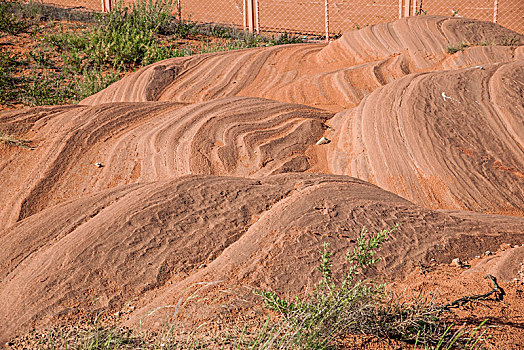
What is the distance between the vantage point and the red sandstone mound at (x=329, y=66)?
6449 millimetres

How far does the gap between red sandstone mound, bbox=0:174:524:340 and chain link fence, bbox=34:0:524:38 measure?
40.1ft

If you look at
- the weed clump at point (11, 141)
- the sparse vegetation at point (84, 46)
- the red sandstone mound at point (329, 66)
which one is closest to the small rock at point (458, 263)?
the red sandstone mound at point (329, 66)

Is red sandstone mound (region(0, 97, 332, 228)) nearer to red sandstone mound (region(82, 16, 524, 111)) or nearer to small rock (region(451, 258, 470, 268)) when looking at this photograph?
red sandstone mound (region(82, 16, 524, 111))

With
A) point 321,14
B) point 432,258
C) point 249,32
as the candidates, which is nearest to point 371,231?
point 432,258

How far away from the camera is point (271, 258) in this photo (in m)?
2.66

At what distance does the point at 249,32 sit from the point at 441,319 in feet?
38.1

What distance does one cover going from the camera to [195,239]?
2807mm

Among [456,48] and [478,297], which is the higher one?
[456,48]

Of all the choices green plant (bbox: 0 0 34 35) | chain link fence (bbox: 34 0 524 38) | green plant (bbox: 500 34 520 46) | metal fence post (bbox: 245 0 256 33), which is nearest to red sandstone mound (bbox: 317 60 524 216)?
green plant (bbox: 500 34 520 46)

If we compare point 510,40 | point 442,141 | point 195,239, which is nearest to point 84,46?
point 510,40

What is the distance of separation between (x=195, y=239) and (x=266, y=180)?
0.80 m

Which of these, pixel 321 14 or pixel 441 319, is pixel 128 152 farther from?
pixel 321 14

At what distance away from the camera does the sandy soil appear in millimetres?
2564

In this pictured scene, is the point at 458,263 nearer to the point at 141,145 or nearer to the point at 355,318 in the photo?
the point at 355,318
